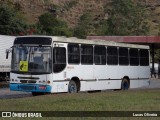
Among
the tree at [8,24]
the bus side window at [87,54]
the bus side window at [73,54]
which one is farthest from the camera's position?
the tree at [8,24]

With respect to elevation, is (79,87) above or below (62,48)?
below

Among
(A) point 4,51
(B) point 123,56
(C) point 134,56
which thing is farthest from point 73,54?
(A) point 4,51

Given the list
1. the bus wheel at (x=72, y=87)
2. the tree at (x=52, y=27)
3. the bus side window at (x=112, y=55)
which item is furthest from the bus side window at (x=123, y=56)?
the tree at (x=52, y=27)

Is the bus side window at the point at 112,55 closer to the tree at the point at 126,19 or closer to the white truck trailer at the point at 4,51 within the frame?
the white truck trailer at the point at 4,51

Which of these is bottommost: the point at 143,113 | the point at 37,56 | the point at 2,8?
the point at 143,113

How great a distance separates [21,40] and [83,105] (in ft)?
26.5

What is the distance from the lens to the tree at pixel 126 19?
83438mm

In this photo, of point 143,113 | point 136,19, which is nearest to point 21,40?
point 143,113

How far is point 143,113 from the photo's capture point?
1429 centimetres

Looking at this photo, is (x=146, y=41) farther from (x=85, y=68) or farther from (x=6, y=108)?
(x=6, y=108)

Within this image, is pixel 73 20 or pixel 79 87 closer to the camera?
pixel 79 87

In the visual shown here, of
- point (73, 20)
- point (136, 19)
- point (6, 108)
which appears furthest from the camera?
point (73, 20)

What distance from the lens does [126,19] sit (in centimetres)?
8400

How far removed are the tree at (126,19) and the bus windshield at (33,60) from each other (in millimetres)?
58860
